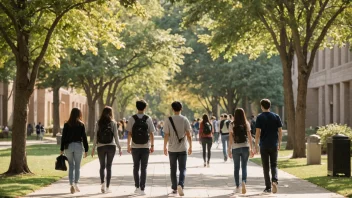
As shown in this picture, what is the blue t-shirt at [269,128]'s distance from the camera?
14633 mm

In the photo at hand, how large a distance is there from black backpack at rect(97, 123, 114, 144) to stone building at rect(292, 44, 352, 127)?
111 ft

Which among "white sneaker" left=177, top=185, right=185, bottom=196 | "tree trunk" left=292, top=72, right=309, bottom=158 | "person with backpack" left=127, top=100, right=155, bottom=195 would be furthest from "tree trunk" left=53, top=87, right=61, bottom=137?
"white sneaker" left=177, top=185, right=185, bottom=196

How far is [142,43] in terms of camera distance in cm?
4806

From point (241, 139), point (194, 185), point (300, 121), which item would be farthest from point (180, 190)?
point (300, 121)

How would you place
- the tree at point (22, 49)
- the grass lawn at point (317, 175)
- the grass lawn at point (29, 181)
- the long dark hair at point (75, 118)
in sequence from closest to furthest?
the long dark hair at point (75, 118), the grass lawn at point (29, 181), the grass lawn at point (317, 175), the tree at point (22, 49)

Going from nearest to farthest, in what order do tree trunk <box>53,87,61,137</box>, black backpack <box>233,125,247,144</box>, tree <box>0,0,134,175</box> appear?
1. black backpack <box>233,125,247,144</box>
2. tree <box>0,0,134,175</box>
3. tree trunk <box>53,87,61,137</box>

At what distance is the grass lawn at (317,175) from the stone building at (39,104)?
1206 inches

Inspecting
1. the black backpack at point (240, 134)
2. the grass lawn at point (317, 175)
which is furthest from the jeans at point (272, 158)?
the grass lawn at point (317, 175)

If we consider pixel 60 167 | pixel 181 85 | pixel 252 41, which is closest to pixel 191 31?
pixel 181 85

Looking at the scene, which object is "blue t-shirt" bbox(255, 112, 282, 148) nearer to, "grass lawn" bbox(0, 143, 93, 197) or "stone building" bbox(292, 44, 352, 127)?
"grass lawn" bbox(0, 143, 93, 197)

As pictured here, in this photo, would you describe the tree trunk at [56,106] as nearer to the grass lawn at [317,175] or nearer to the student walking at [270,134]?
the grass lawn at [317,175]

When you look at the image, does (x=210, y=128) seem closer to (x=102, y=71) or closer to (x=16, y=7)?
(x=16, y=7)

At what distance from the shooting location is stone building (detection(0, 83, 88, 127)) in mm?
67750

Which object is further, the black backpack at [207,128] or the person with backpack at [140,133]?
the black backpack at [207,128]
